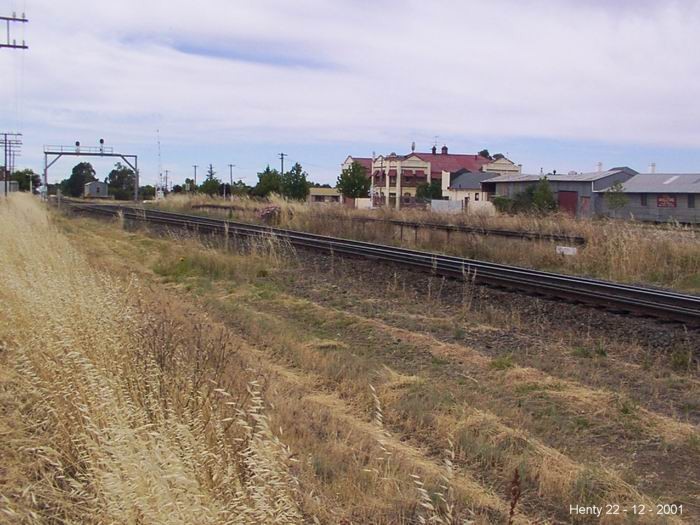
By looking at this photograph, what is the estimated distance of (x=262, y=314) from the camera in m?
11.3

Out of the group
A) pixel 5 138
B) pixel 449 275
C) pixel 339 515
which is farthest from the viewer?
pixel 5 138

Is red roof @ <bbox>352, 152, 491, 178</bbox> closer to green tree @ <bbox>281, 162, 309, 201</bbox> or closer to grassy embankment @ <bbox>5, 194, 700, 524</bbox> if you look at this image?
green tree @ <bbox>281, 162, 309, 201</bbox>

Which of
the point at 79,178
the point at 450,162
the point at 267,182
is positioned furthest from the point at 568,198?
the point at 79,178

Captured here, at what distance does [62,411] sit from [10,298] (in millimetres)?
2974

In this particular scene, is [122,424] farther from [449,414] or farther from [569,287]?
[569,287]

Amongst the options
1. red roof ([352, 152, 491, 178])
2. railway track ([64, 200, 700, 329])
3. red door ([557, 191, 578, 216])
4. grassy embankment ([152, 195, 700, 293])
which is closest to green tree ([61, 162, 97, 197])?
red roof ([352, 152, 491, 178])

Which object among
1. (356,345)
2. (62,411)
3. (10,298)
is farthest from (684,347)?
(10,298)

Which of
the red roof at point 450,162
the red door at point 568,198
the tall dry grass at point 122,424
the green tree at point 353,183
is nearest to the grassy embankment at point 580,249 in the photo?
the tall dry grass at point 122,424

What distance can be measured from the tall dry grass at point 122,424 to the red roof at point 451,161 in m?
88.6

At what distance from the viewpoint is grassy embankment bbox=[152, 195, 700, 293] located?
1540 centimetres

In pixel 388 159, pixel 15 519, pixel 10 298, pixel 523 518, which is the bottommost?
pixel 523 518

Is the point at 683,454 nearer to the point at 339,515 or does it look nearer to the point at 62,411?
the point at 339,515

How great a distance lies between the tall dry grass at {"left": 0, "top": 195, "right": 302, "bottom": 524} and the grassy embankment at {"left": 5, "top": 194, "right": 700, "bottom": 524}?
126 millimetres

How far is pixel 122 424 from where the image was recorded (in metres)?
3.68
